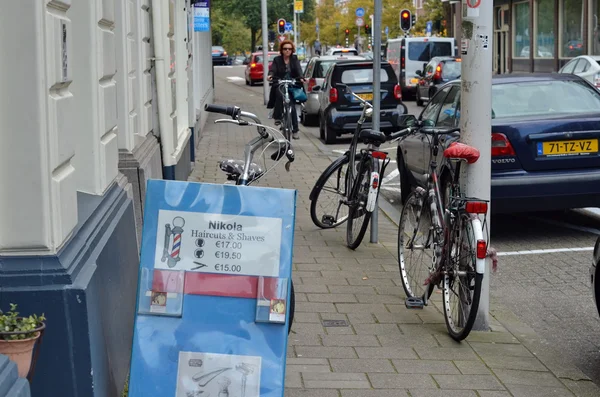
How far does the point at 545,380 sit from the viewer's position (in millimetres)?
5406

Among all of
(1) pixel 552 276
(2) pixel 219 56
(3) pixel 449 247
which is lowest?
(1) pixel 552 276

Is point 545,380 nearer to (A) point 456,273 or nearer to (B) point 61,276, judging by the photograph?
(A) point 456,273

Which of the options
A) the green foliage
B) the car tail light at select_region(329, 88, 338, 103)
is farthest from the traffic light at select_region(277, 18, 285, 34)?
the green foliage

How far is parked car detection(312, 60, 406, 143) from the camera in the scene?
19609 millimetres

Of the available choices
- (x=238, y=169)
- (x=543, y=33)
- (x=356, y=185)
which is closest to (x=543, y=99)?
(x=356, y=185)

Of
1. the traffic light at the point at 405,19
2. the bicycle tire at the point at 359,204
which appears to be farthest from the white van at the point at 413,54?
the bicycle tire at the point at 359,204

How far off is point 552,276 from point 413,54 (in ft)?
95.0

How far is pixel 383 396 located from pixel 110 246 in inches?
58.7

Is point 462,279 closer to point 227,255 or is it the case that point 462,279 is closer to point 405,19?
point 227,255

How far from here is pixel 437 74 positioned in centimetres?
3030

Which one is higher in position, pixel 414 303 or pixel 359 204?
pixel 359 204

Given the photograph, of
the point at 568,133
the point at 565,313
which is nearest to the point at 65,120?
the point at 565,313

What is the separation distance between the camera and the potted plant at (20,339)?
10.8 feet

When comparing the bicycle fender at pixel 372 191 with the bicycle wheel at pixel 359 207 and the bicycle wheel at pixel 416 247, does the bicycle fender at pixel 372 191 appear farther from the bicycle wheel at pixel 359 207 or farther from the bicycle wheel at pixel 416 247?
the bicycle wheel at pixel 416 247
